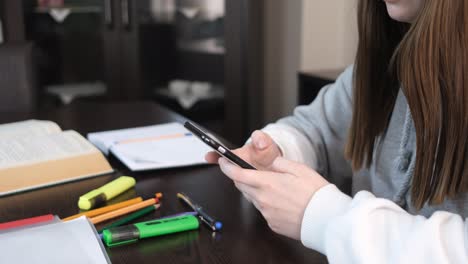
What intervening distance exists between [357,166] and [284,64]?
1.62 m

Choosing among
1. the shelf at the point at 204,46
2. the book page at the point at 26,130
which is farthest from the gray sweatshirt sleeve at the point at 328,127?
the shelf at the point at 204,46

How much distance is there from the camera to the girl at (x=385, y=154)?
0.60 m

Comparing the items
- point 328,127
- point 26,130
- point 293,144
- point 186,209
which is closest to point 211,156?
point 186,209

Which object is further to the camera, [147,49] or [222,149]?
[147,49]

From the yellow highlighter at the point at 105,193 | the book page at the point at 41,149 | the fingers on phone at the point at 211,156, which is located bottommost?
the yellow highlighter at the point at 105,193

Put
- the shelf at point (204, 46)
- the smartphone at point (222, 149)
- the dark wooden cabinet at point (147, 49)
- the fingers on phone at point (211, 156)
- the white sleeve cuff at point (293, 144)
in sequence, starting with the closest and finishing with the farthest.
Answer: the smartphone at point (222, 149)
the fingers on phone at point (211, 156)
the white sleeve cuff at point (293, 144)
the dark wooden cabinet at point (147, 49)
the shelf at point (204, 46)

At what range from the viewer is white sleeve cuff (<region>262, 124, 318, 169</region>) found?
0.96 m

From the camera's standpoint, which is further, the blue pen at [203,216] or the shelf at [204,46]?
the shelf at [204,46]

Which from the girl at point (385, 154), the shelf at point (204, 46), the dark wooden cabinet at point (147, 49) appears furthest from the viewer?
the shelf at point (204, 46)

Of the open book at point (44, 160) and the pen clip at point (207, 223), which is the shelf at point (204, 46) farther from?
the pen clip at point (207, 223)

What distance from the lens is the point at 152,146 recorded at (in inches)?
41.8

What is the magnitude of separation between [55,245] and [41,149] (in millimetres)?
355

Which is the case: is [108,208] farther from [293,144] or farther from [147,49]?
[147,49]

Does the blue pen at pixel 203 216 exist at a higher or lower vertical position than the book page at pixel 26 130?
lower
